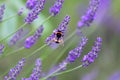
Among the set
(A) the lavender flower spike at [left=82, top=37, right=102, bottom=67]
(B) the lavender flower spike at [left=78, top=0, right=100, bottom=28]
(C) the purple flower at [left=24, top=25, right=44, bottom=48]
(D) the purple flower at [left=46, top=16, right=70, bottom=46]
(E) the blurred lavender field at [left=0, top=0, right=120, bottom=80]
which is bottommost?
(A) the lavender flower spike at [left=82, top=37, right=102, bottom=67]

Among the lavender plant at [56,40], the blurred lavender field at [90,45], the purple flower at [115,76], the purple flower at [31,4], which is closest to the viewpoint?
the lavender plant at [56,40]

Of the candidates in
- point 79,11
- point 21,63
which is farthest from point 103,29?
point 21,63

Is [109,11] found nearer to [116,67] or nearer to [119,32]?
[119,32]

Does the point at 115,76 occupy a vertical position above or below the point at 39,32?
above

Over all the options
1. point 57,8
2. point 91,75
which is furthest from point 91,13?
point 91,75

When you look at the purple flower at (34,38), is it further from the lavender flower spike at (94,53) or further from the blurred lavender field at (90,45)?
the blurred lavender field at (90,45)

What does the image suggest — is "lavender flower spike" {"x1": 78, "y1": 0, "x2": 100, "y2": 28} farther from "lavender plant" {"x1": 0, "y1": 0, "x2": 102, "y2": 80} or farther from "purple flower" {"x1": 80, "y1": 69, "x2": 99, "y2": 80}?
"purple flower" {"x1": 80, "y1": 69, "x2": 99, "y2": 80}

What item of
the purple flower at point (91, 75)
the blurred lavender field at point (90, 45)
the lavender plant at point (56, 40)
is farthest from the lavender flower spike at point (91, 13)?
the purple flower at point (91, 75)

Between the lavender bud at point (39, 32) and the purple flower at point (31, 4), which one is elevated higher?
the purple flower at point (31, 4)

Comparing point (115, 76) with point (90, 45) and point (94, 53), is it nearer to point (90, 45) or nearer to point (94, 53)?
point (90, 45)

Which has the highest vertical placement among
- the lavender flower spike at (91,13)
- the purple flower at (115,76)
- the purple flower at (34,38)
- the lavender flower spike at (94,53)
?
the purple flower at (115,76)

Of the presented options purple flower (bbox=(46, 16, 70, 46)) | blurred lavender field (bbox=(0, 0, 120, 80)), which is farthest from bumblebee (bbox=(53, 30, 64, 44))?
blurred lavender field (bbox=(0, 0, 120, 80))
